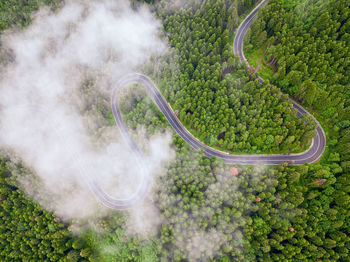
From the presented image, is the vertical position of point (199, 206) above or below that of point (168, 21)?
below

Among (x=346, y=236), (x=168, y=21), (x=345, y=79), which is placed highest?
(x=345, y=79)

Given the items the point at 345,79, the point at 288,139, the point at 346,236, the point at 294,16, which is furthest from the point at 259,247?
the point at 294,16

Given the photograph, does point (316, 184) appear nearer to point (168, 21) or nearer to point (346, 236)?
point (346, 236)

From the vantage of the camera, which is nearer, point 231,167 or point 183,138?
point 231,167

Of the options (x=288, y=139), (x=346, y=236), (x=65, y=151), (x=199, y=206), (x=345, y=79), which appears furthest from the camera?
(x=65, y=151)

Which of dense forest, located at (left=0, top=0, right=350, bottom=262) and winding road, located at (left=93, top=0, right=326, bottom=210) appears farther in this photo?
winding road, located at (left=93, top=0, right=326, bottom=210)

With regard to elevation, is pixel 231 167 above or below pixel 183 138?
above

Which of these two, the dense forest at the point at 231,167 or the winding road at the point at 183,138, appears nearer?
the dense forest at the point at 231,167

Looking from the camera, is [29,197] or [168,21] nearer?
[29,197]
